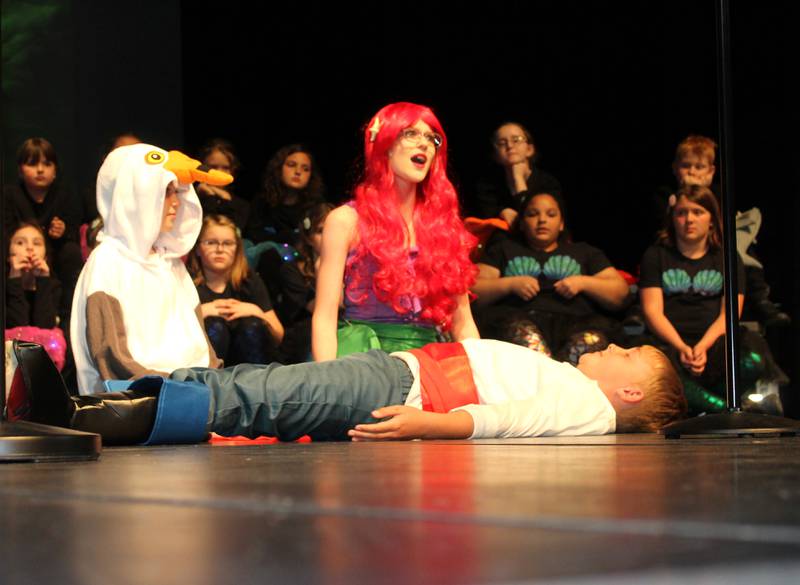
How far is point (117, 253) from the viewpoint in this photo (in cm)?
280

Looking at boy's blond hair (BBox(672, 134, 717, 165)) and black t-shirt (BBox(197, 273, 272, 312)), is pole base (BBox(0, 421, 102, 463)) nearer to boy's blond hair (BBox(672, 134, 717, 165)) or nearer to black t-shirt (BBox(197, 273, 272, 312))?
black t-shirt (BBox(197, 273, 272, 312))

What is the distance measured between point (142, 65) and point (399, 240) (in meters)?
2.22

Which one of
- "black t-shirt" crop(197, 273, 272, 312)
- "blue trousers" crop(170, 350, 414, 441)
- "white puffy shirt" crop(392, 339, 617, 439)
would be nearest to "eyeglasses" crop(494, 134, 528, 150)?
"black t-shirt" crop(197, 273, 272, 312)

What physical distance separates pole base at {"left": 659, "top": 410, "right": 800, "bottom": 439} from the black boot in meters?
0.88

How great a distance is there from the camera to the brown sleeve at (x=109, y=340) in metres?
2.59

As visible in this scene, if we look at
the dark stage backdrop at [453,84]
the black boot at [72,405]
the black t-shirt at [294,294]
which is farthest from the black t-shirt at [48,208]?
the black boot at [72,405]

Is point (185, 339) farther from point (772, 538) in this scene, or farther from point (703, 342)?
point (772, 538)

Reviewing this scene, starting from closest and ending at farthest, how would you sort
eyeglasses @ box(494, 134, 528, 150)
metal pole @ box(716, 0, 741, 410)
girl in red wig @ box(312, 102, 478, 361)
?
metal pole @ box(716, 0, 741, 410) → girl in red wig @ box(312, 102, 478, 361) → eyeglasses @ box(494, 134, 528, 150)

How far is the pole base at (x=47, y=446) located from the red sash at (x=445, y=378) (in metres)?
1.18

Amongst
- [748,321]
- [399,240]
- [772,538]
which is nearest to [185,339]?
[399,240]

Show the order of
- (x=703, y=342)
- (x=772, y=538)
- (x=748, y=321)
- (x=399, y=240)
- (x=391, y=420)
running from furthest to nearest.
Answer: (x=748, y=321) → (x=703, y=342) → (x=399, y=240) → (x=391, y=420) → (x=772, y=538)

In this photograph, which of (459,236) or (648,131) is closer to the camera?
(459,236)

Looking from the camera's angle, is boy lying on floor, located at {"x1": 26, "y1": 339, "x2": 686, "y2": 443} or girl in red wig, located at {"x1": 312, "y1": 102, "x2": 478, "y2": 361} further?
girl in red wig, located at {"x1": 312, "y1": 102, "x2": 478, "y2": 361}

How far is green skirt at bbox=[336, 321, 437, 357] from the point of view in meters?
2.92
